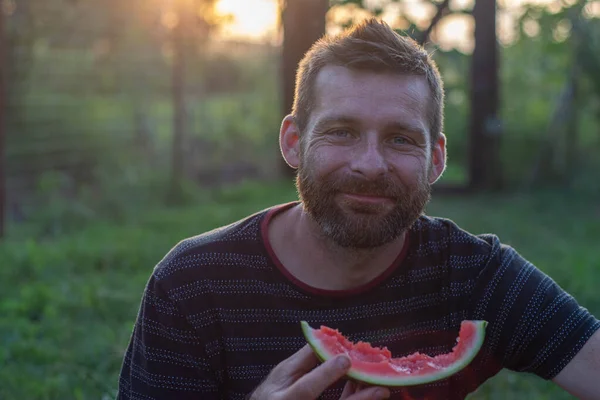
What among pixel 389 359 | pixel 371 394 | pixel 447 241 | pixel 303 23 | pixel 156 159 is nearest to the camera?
pixel 371 394

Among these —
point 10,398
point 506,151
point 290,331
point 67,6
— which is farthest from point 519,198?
point 290,331

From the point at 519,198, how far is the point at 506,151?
153 centimetres

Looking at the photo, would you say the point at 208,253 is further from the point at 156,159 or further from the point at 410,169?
the point at 156,159

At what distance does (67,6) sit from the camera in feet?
40.7

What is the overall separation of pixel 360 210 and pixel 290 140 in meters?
0.44

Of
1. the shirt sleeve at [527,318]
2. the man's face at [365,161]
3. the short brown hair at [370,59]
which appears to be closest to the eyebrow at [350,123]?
the man's face at [365,161]

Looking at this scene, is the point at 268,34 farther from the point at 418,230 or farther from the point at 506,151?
the point at 418,230

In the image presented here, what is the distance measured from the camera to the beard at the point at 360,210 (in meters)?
2.49

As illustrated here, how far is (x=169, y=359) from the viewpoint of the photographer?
2482mm

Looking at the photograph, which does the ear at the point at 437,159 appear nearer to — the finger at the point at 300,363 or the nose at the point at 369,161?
the nose at the point at 369,161

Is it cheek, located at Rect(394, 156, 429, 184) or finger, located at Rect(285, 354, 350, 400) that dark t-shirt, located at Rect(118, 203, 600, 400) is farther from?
finger, located at Rect(285, 354, 350, 400)

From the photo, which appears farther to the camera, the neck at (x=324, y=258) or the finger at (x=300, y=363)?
the neck at (x=324, y=258)

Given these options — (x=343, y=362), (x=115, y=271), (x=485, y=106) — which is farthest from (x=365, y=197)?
(x=485, y=106)

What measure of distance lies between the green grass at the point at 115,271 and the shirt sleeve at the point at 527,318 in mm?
1816
